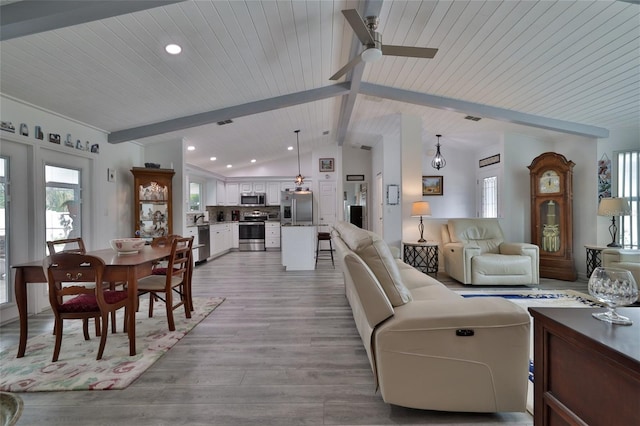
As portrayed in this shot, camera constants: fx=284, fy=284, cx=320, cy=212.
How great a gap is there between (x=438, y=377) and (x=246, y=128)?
512 centimetres

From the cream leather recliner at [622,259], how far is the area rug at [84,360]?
5.08 meters

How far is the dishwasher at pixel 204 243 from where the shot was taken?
621cm

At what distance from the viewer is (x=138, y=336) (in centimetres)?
262

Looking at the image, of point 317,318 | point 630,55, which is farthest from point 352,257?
point 630,55

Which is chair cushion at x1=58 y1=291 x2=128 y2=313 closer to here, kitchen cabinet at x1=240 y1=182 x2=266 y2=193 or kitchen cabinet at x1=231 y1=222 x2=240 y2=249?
kitchen cabinet at x1=231 y1=222 x2=240 y2=249

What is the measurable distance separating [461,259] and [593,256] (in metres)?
1.92

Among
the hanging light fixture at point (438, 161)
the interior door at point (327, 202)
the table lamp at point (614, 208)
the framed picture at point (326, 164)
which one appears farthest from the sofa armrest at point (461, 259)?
the framed picture at point (326, 164)

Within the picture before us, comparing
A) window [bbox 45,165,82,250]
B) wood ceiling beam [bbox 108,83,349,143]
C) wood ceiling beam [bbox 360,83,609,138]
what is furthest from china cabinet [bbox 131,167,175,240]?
wood ceiling beam [bbox 360,83,609,138]

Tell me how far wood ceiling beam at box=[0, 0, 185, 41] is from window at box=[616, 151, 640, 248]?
6.52 meters

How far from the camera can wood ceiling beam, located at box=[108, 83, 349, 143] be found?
4309 millimetres

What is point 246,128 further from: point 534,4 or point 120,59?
point 534,4

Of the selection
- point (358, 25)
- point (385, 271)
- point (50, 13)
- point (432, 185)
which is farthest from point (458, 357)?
point (432, 185)

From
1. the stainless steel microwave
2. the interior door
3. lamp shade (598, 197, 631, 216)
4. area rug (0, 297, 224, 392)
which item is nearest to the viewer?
area rug (0, 297, 224, 392)

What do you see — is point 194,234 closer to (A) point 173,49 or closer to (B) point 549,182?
(A) point 173,49
